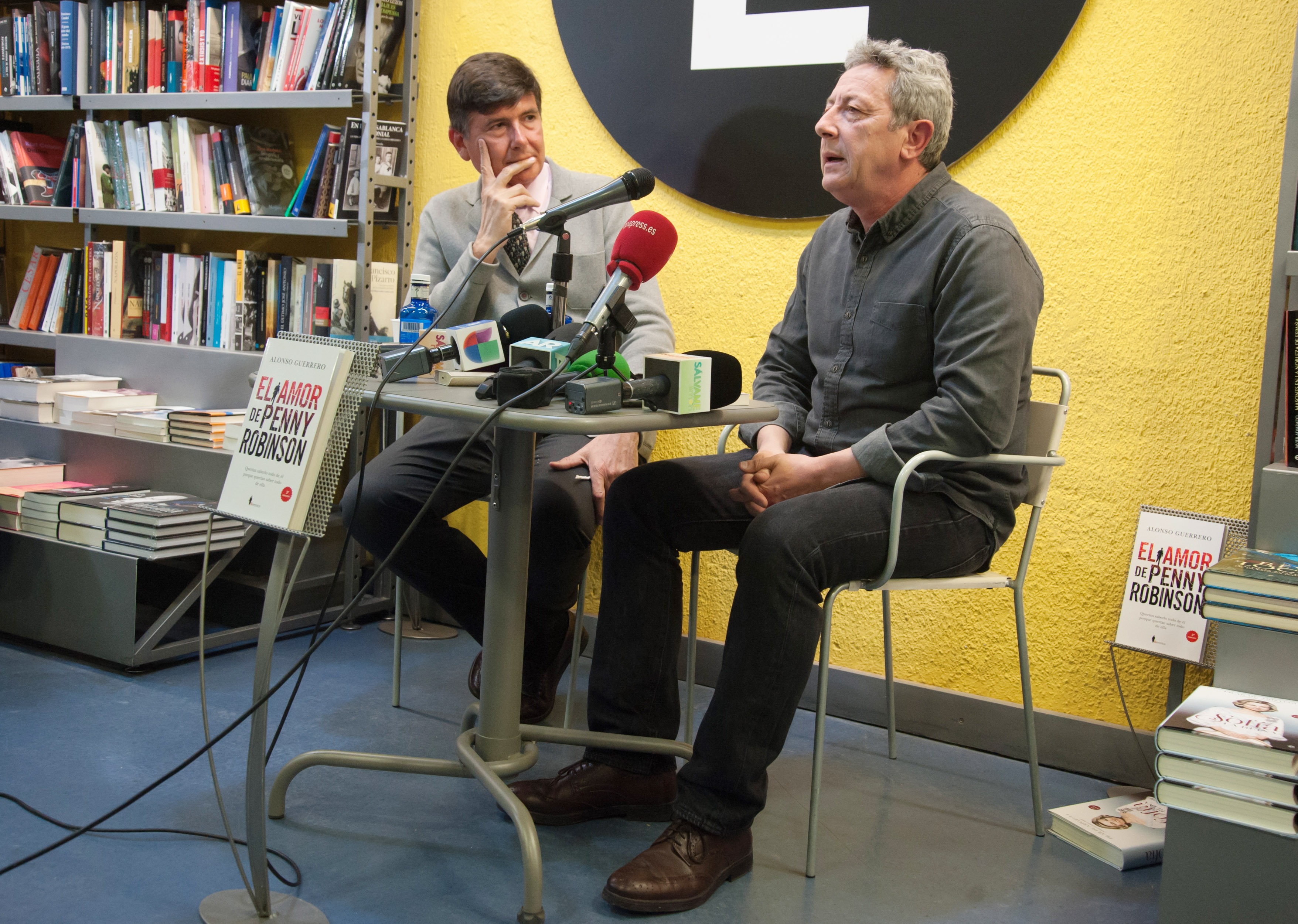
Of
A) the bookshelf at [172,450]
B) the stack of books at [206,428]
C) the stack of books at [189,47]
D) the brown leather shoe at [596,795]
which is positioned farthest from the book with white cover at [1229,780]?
the stack of books at [189,47]

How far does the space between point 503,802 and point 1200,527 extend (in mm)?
1335

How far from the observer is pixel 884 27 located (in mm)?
2176

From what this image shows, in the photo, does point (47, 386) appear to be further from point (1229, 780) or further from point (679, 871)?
point (1229, 780)

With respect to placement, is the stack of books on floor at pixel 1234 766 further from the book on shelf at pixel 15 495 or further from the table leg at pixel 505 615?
the book on shelf at pixel 15 495

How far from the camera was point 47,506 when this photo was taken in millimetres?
2453

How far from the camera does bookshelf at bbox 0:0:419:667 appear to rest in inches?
92.7

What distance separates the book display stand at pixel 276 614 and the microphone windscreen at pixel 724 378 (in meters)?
0.45

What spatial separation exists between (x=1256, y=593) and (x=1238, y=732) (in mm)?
217

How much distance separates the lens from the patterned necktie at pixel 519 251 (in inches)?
88.4

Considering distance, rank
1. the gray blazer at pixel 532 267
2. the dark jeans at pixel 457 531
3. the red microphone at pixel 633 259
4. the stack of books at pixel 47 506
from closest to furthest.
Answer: the red microphone at pixel 633 259
the dark jeans at pixel 457 531
the gray blazer at pixel 532 267
the stack of books at pixel 47 506

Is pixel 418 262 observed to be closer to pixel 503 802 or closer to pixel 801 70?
pixel 801 70

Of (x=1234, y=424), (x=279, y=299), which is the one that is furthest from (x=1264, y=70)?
(x=279, y=299)

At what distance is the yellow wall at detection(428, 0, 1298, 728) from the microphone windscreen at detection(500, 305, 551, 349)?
94cm

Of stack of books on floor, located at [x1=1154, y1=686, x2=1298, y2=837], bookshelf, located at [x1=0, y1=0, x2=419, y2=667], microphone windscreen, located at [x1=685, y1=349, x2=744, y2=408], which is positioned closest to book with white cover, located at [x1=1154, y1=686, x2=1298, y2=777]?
stack of books on floor, located at [x1=1154, y1=686, x2=1298, y2=837]
